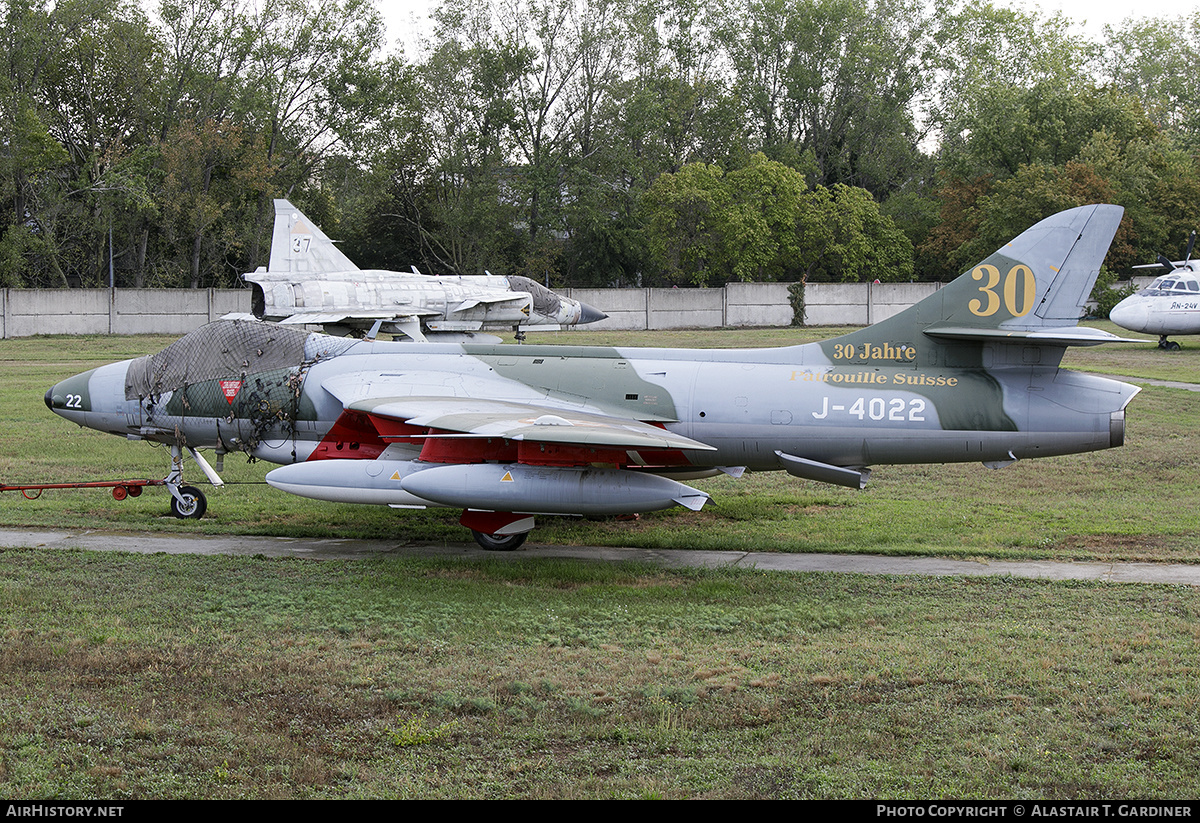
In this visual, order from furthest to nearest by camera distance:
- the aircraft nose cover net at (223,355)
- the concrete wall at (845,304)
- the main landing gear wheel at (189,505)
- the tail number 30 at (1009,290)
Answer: the concrete wall at (845,304) → the main landing gear wheel at (189,505) → the aircraft nose cover net at (223,355) → the tail number 30 at (1009,290)

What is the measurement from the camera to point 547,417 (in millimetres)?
10852

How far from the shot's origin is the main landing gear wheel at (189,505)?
1347cm

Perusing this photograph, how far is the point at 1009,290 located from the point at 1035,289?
28 centimetres

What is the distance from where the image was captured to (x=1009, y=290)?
11.8m

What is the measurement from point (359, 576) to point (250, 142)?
51.8m

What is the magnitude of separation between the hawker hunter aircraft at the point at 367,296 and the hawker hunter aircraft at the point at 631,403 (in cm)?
1350

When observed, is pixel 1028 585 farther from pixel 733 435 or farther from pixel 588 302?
pixel 588 302

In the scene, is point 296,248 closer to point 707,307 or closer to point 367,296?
point 367,296

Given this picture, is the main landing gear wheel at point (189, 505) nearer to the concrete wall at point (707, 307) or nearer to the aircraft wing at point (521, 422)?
the aircraft wing at point (521, 422)

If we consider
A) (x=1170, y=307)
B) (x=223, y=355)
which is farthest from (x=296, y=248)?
(x=1170, y=307)

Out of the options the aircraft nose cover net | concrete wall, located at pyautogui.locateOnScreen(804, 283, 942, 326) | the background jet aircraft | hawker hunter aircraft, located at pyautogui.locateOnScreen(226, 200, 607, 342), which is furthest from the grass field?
concrete wall, located at pyautogui.locateOnScreen(804, 283, 942, 326)

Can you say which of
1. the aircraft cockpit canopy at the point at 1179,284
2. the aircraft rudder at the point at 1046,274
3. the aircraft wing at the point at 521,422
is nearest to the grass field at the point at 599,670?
the aircraft wing at the point at 521,422

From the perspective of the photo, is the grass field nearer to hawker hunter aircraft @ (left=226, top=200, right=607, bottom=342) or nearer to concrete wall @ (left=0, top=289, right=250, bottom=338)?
hawker hunter aircraft @ (left=226, top=200, right=607, bottom=342)

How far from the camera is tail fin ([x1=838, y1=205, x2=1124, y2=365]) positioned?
37.8 ft
